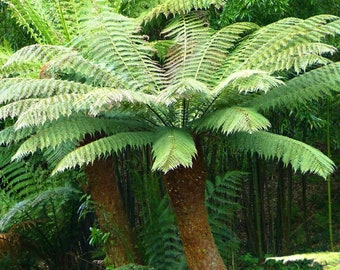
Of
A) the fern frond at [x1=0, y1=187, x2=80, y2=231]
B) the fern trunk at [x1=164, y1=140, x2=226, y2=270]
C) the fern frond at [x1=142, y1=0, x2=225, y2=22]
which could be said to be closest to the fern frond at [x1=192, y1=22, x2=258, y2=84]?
the fern frond at [x1=142, y1=0, x2=225, y2=22]

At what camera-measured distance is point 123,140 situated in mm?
3719

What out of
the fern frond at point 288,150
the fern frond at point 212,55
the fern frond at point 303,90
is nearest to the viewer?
the fern frond at point 288,150

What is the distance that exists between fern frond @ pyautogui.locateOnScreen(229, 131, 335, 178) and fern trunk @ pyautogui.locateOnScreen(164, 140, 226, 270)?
0.32 m

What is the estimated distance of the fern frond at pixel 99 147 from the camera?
357 cm

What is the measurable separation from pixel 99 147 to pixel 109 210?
1309 millimetres

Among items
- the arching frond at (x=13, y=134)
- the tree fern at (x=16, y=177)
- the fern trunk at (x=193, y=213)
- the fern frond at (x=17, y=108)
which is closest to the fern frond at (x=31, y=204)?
the tree fern at (x=16, y=177)

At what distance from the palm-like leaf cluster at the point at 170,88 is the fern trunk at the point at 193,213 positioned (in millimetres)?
253

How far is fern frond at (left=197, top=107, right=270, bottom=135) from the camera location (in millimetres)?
3338

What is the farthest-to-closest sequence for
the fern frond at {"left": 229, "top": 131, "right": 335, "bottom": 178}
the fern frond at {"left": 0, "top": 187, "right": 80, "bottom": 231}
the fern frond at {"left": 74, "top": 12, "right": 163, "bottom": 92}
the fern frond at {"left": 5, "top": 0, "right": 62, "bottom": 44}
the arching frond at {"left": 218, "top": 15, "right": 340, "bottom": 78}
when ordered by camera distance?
the fern frond at {"left": 0, "top": 187, "right": 80, "bottom": 231}
the fern frond at {"left": 5, "top": 0, "right": 62, "bottom": 44}
the fern frond at {"left": 74, "top": 12, "right": 163, "bottom": 92}
the arching frond at {"left": 218, "top": 15, "right": 340, "bottom": 78}
the fern frond at {"left": 229, "top": 131, "right": 335, "bottom": 178}

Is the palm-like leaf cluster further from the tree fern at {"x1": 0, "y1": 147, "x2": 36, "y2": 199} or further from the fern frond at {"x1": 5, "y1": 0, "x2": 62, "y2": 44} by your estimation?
the tree fern at {"x1": 0, "y1": 147, "x2": 36, "y2": 199}

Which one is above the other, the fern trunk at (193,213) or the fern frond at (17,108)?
the fern frond at (17,108)

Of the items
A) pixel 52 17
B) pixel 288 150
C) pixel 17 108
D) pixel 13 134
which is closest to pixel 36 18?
pixel 52 17

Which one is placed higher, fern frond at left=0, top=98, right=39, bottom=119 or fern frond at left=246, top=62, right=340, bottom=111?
fern frond at left=0, top=98, right=39, bottom=119

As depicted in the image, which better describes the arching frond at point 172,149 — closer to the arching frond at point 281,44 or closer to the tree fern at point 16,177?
the arching frond at point 281,44
